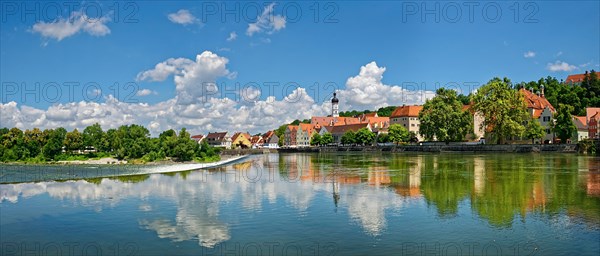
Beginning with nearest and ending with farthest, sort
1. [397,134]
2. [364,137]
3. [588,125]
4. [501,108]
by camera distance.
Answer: [501,108], [588,125], [397,134], [364,137]

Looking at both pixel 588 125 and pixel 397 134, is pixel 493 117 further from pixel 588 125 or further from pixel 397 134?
pixel 397 134

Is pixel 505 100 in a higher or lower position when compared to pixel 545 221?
higher

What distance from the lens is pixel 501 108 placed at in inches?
3285

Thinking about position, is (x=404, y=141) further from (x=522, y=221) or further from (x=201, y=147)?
(x=522, y=221)

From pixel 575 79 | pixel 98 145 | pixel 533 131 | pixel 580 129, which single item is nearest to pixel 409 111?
pixel 580 129

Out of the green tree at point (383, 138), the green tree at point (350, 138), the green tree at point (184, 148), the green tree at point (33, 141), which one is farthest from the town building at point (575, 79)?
the green tree at point (33, 141)

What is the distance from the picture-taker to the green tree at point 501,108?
82625 millimetres

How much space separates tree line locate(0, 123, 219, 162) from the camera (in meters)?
81.1

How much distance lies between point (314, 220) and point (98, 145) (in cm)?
10436

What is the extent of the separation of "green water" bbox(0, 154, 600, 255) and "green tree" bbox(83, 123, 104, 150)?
85927mm

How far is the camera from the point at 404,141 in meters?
138

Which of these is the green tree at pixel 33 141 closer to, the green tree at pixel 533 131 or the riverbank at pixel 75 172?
the riverbank at pixel 75 172

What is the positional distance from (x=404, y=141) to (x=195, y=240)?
127 metres

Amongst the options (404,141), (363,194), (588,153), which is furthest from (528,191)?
(404,141)
